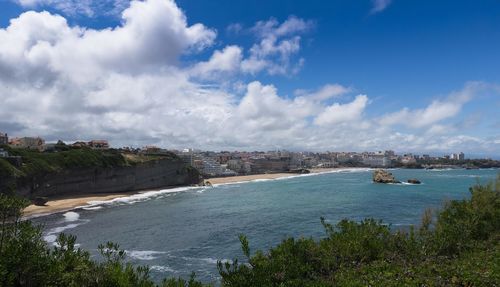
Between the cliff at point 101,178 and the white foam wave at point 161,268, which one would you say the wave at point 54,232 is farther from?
the white foam wave at point 161,268

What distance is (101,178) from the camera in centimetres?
9862

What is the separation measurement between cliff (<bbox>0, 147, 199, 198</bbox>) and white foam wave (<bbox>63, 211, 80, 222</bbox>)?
8982 millimetres

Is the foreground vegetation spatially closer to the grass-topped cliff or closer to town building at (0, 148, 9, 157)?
the grass-topped cliff

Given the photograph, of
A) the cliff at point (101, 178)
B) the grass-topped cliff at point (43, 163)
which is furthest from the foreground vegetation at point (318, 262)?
the cliff at point (101, 178)

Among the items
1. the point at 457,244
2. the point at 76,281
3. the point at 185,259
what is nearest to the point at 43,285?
the point at 76,281

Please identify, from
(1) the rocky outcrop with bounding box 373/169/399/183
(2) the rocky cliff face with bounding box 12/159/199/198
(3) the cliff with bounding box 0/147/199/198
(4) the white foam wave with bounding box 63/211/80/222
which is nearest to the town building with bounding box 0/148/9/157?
(3) the cliff with bounding box 0/147/199/198

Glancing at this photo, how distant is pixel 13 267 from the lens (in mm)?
11555

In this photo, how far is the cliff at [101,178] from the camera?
73.6 metres

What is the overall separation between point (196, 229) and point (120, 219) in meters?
15.6

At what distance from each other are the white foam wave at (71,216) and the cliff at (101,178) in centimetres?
898

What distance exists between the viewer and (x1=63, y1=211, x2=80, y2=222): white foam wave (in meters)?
57.0

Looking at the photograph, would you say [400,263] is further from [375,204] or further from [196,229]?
[375,204]

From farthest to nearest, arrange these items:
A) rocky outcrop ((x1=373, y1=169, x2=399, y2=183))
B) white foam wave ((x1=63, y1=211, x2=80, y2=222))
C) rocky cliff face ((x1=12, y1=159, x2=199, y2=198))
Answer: rocky outcrop ((x1=373, y1=169, x2=399, y2=183)), rocky cliff face ((x1=12, y1=159, x2=199, y2=198)), white foam wave ((x1=63, y1=211, x2=80, y2=222))

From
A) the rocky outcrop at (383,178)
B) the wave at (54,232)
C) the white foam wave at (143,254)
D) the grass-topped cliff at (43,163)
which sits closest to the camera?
the white foam wave at (143,254)
